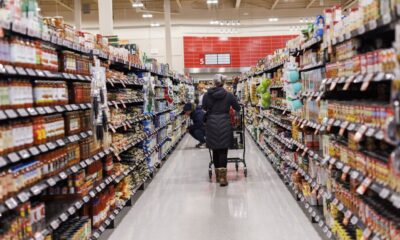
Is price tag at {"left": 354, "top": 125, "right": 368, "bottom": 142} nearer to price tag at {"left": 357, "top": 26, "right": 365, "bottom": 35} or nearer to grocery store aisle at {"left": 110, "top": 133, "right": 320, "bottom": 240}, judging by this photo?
price tag at {"left": 357, "top": 26, "right": 365, "bottom": 35}

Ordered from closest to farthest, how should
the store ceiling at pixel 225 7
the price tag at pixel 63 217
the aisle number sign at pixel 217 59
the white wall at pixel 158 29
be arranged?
the price tag at pixel 63 217 < the store ceiling at pixel 225 7 < the white wall at pixel 158 29 < the aisle number sign at pixel 217 59

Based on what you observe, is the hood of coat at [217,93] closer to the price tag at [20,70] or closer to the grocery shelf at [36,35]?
the grocery shelf at [36,35]

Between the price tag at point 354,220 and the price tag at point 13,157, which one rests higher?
the price tag at point 13,157

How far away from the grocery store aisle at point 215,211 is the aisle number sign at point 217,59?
14416 mm

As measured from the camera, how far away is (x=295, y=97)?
6070 millimetres

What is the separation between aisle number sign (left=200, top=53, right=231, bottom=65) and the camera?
23.0m

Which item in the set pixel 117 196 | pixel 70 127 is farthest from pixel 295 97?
pixel 70 127

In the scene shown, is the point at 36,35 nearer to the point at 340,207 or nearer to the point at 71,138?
the point at 71,138

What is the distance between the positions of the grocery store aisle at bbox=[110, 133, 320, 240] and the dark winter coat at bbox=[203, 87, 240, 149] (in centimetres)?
80

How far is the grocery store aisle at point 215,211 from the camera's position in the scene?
5.16 metres

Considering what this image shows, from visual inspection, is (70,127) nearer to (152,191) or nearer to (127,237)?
(127,237)

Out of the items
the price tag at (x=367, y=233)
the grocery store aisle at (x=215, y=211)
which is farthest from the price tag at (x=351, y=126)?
the grocery store aisle at (x=215, y=211)

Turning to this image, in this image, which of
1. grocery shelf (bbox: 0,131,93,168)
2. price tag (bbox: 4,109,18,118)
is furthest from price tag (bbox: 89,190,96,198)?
price tag (bbox: 4,109,18,118)

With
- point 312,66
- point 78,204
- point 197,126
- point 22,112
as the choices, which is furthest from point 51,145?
point 197,126
